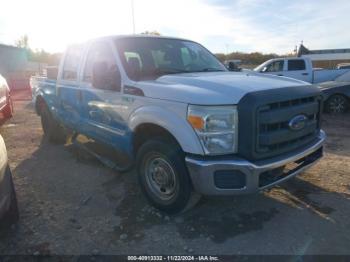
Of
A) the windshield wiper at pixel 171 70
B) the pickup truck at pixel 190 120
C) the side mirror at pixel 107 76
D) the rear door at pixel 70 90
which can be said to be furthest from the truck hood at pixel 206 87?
the rear door at pixel 70 90

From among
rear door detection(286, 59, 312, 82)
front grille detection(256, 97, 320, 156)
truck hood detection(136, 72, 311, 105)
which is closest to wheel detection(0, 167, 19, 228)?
truck hood detection(136, 72, 311, 105)

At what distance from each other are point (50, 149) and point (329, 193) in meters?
5.16

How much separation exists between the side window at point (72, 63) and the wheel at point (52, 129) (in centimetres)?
142

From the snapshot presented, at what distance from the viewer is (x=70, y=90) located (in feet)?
18.3

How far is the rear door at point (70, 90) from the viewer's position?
17.9 ft

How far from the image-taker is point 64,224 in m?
3.76

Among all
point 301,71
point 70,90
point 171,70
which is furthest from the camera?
point 301,71

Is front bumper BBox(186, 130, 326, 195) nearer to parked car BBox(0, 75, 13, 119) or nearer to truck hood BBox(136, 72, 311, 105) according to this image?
truck hood BBox(136, 72, 311, 105)

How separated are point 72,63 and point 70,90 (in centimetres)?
50

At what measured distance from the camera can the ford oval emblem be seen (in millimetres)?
3480

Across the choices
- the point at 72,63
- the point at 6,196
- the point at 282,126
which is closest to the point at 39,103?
the point at 72,63

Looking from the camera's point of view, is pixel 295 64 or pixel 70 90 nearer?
pixel 70 90

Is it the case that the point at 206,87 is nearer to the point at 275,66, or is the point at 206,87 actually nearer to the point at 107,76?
the point at 107,76

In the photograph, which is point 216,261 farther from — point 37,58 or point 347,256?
point 37,58
